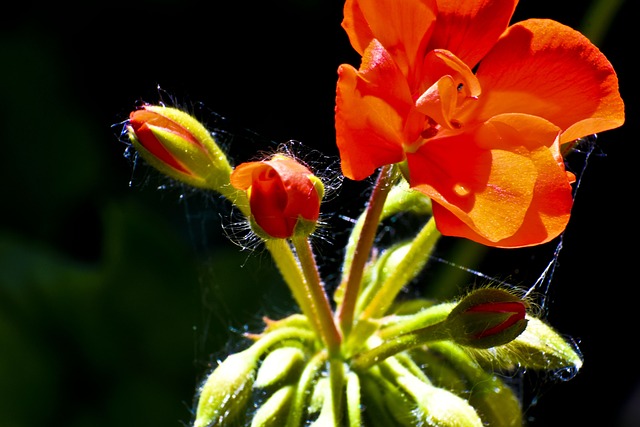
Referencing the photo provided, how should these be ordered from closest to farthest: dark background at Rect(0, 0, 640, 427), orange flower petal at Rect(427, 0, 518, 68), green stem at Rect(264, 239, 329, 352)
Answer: orange flower petal at Rect(427, 0, 518, 68), green stem at Rect(264, 239, 329, 352), dark background at Rect(0, 0, 640, 427)

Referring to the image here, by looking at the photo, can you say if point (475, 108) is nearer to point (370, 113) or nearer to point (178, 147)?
point (370, 113)

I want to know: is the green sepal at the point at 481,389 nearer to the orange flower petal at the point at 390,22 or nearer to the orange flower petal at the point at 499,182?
the orange flower petal at the point at 499,182

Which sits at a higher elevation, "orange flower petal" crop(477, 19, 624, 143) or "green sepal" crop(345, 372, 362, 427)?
"orange flower petal" crop(477, 19, 624, 143)

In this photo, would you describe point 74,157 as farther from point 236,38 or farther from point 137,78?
point 236,38

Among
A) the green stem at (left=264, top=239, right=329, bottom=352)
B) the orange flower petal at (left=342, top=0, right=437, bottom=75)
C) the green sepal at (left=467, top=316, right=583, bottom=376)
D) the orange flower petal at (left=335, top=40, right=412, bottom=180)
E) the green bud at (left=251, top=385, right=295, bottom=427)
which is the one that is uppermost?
the orange flower petal at (left=342, top=0, right=437, bottom=75)

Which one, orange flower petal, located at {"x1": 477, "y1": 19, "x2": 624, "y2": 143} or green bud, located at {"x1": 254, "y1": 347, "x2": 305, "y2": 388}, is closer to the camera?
orange flower petal, located at {"x1": 477, "y1": 19, "x2": 624, "y2": 143}

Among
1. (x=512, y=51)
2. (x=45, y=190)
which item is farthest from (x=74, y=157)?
(x=512, y=51)

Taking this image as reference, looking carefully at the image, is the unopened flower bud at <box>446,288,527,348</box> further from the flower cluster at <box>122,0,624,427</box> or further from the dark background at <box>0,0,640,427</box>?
the dark background at <box>0,0,640,427</box>

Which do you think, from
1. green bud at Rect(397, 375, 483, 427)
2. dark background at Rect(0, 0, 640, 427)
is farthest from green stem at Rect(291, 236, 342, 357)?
dark background at Rect(0, 0, 640, 427)
